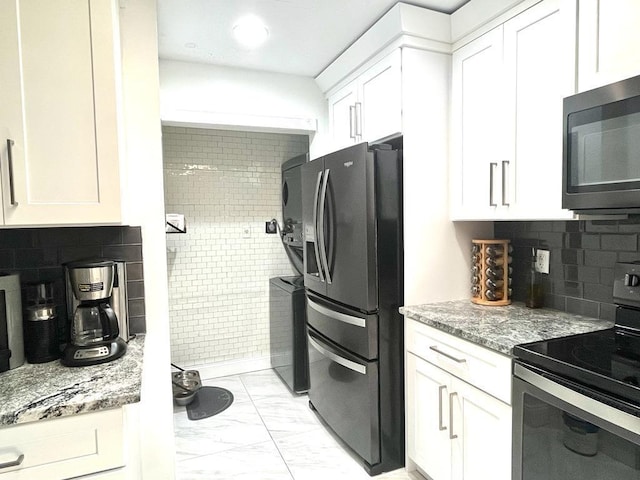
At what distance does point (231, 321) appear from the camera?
11.8 feet

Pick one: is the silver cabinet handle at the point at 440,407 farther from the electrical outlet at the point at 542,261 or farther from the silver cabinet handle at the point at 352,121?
the silver cabinet handle at the point at 352,121

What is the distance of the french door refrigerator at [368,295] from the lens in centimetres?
206

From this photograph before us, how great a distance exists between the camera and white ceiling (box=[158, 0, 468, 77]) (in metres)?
2.05

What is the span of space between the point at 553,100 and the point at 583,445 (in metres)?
1.28

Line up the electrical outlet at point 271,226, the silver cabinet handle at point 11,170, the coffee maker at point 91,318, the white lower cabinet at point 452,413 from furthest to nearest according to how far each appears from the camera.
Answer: the electrical outlet at point 271,226, the white lower cabinet at point 452,413, the coffee maker at point 91,318, the silver cabinet handle at point 11,170

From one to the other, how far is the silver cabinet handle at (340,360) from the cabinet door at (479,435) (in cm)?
52

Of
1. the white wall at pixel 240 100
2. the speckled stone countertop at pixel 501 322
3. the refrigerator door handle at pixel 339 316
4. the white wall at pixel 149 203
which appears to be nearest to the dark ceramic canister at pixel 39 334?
the white wall at pixel 149 203

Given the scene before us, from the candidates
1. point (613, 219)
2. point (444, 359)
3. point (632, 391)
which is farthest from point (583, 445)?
point (613, 219)

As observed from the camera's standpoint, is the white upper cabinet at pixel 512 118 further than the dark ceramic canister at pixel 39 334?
Yes

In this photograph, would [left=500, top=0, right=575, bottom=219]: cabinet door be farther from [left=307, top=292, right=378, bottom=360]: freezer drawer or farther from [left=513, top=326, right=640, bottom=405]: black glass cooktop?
[left=307, top=292, right=378, bottom=360]: freezer drawer

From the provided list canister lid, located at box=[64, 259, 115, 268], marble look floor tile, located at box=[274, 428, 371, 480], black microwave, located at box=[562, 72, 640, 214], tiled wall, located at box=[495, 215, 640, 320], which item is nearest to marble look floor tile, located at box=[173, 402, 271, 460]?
marble look floor tile, located at box=[274, 428, 371, 480]

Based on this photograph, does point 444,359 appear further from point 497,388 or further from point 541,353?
point 541,353

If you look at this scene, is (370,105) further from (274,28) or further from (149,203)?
(149,203)

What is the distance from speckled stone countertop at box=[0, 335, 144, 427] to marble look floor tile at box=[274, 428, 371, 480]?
1.27m
